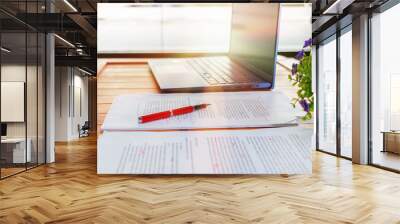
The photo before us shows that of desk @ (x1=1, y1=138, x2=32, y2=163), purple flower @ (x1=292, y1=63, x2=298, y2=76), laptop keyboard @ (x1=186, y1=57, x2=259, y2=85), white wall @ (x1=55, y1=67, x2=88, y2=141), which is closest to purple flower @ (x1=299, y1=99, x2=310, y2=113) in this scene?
purple flower @ (x1=292, y1=63, x2=298, y2=76)

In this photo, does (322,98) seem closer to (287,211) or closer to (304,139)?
(304,139)

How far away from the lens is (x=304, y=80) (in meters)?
5.26

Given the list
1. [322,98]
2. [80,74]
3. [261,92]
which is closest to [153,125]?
[261,92]

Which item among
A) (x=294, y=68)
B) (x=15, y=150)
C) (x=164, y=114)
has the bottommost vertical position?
(x=15, y=150)

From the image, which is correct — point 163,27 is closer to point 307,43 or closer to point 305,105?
point 307,43

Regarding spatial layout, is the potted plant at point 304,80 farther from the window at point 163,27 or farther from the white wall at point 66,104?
the white wall at point 66,104

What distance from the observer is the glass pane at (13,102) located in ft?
17.7

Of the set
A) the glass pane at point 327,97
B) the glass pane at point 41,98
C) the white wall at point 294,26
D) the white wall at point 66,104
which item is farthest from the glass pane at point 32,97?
the white wall at point 66,104

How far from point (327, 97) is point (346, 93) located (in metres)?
1.26

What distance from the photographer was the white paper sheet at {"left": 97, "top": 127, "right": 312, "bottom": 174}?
523cm

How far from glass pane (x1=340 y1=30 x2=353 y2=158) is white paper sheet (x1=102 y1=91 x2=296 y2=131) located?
275 cm

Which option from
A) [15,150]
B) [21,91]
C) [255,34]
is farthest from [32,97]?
[255,34]

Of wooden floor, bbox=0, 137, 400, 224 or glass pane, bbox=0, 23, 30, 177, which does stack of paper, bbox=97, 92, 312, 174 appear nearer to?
wooden floor, bbox=0, 137, 400, 224

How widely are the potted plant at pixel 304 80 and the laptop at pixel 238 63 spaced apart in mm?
320
